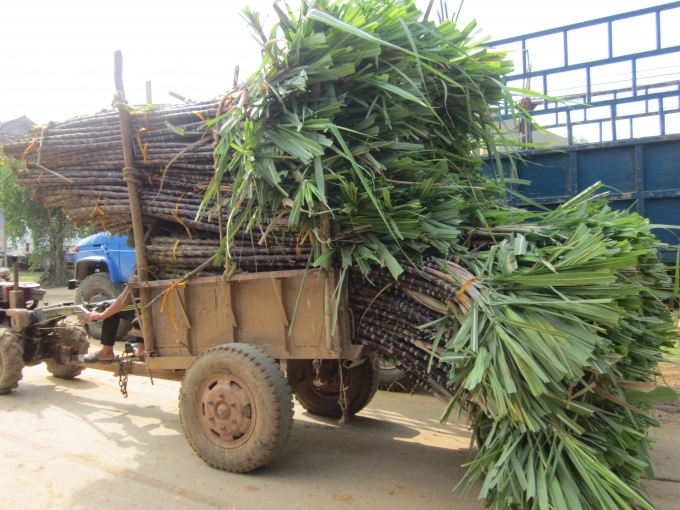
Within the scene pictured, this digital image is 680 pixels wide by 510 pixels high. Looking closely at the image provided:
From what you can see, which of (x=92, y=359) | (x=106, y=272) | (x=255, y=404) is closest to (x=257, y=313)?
(x=255, y=404)

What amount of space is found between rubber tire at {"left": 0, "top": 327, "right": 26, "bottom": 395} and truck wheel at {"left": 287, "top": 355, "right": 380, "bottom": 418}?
10.6 feet

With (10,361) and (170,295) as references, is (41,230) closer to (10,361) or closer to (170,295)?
(10,361)

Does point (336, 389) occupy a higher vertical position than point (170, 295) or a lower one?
lower

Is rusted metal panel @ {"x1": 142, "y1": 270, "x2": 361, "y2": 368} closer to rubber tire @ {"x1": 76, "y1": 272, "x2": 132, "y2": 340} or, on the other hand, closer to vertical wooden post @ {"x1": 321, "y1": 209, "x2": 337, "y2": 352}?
vertical wooden post @ {"x1": 321, "y1": 209, "x2": 337, "y2": 352}

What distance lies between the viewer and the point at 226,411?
11.7ft

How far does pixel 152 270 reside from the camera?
14.0 feet

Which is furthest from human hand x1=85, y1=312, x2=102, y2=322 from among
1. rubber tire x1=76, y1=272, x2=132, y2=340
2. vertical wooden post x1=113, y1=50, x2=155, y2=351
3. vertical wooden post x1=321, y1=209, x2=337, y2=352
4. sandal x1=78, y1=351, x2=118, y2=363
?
rubber tire x1=76, y1=272, x2=132, y2=340

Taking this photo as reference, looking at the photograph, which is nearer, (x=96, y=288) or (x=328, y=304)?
(x=328, y=304)

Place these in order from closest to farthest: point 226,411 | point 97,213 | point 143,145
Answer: point 226,411
point 143,145
point 97,213

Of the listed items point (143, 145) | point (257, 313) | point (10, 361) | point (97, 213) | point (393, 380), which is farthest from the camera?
point (393, 380)

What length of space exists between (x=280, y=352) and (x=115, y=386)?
12.1 feet

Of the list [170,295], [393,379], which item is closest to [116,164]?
[170,295]

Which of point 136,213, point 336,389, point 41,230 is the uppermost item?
point 41,230

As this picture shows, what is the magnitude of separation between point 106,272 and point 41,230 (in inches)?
441
